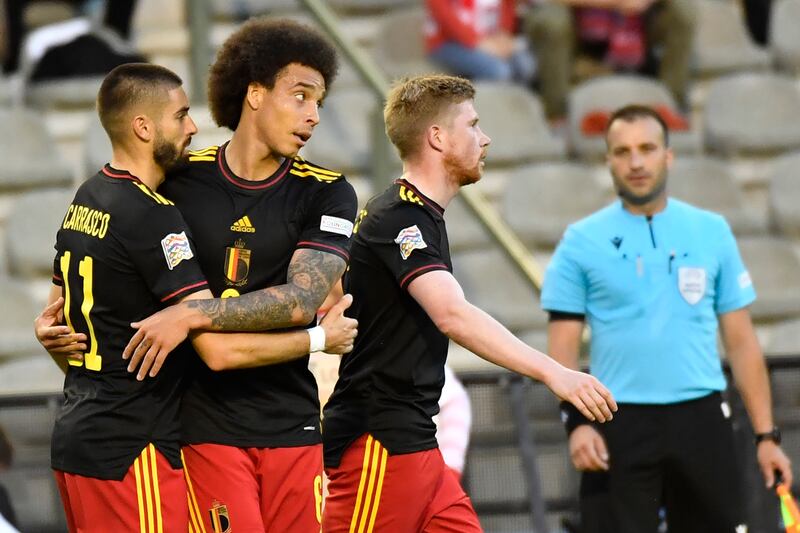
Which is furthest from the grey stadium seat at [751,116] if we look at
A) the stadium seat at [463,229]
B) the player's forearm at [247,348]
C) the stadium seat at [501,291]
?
the player's forearm at [247,348]

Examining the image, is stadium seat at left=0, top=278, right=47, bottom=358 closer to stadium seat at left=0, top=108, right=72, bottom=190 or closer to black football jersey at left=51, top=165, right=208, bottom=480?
stadium seat at left=0, top=108, right=72, bottom=190

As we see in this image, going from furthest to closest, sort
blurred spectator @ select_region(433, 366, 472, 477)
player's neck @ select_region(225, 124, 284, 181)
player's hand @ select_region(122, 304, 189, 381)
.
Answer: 1. blurred spectator @ select_region(433, 366, 472, 477)
2. player's neck @ select_region(225, 124, 284, 181)
3. player's hand @ select_region(122, 304, 189, 381)

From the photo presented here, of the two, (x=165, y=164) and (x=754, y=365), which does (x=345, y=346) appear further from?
(x=754, y=365)

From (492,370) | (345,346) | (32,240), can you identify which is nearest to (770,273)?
(492,370)

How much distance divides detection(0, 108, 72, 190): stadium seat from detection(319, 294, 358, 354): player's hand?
438cm

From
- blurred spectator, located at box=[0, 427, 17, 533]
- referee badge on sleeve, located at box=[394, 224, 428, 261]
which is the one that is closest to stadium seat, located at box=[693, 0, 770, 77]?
blurred spectator, located at box=[0, 427, 17, 533]

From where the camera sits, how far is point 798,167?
9.17 meters

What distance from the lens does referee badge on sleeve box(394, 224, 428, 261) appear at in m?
4.62

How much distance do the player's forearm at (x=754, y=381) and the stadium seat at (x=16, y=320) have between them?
3.56 meters

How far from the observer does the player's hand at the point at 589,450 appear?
575cm

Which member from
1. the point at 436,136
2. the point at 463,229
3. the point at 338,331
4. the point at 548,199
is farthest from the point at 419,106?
the point at 548,199

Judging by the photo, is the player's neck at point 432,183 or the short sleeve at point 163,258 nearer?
the short sleeve at point 163,258

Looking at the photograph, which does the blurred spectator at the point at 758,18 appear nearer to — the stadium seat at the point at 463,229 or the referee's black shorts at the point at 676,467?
the stadium seat at the point at 463,229

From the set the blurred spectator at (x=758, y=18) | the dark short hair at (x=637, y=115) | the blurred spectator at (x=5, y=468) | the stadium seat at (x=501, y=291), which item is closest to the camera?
the dark short hair at (x=637, y=115)
